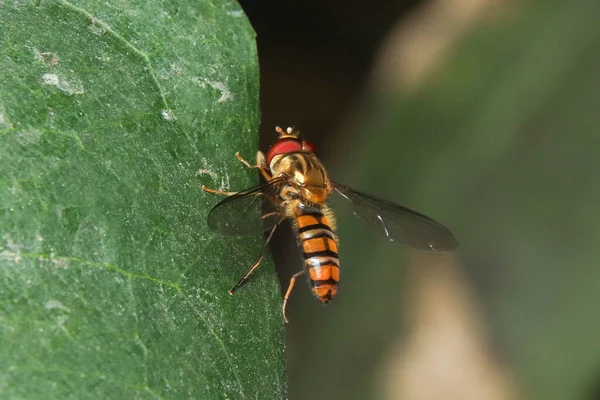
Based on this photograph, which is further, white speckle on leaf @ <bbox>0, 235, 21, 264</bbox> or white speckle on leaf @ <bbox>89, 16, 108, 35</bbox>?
white speckle on leaf @ <bbox>89, 16, 108, 35</bbox>

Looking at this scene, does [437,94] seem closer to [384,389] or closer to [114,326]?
[384,389]

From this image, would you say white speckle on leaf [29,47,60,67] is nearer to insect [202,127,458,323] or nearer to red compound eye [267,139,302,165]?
insect [202,127,458,323]

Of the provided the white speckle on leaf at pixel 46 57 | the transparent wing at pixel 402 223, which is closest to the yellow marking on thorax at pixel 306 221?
the transparent wing at pixel 402 223

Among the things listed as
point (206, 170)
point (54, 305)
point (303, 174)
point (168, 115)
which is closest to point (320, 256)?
point (303, 174)

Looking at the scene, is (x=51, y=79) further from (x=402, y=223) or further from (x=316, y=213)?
(x=402, y=223)

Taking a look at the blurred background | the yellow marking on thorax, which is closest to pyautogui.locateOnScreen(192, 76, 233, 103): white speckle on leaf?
the yellow marking on thorax

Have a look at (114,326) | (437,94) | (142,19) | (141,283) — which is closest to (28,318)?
(114,326)

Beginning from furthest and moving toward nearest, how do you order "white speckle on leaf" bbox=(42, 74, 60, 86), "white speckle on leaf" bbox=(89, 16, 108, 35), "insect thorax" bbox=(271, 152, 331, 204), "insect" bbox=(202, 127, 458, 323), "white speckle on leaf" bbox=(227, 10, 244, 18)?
"insect thorax" bbox=(271, 152, 331, 204), "insect" bbox=(202, 127, 458, 323), "white speckle on leaf" bbox=(227, 10, 244, 18), "white speckle on leaf" bbox=(89, 16, 108, 35), "white speckle on leaf" bbox=(42, 74, 60, 86)
